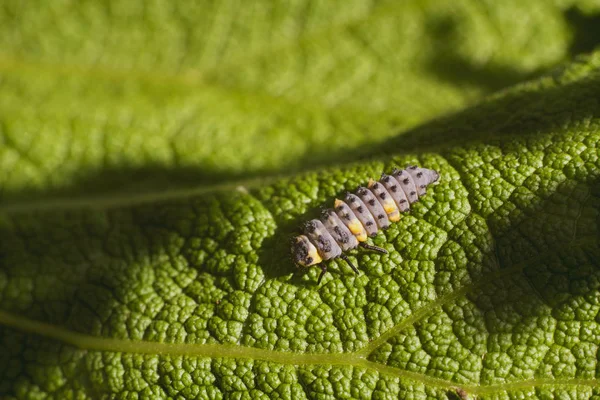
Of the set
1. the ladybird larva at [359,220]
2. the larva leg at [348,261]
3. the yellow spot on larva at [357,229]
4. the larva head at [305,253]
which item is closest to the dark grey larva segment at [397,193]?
the ladybird larva at [359,220]

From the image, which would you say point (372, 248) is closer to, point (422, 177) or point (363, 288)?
point (363, 288)

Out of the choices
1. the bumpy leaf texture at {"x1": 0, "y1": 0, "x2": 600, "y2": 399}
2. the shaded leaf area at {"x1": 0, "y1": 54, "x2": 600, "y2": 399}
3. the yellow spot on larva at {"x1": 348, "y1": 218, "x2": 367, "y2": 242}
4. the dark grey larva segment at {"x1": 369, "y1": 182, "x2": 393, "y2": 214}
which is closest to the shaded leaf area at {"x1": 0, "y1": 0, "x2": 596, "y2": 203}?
the bumpy leaf texture at {"x1": 0, "y1": 0, "x2": 600, "y2": 399}

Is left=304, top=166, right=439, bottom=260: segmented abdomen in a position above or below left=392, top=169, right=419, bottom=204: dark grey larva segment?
below

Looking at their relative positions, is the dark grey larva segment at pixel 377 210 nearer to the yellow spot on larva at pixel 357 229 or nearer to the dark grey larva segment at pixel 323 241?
the yellow spot on larva at pixel 357 229

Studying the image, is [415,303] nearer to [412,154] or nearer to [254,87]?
[412,154]

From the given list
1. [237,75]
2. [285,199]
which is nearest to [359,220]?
[285,199]

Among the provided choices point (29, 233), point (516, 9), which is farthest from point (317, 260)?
point (516, 9)

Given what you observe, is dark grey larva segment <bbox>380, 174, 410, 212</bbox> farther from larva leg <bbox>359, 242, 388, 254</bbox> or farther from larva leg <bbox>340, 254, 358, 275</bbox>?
larva leg <bbox>340, 254, 358, 275</bbox>
